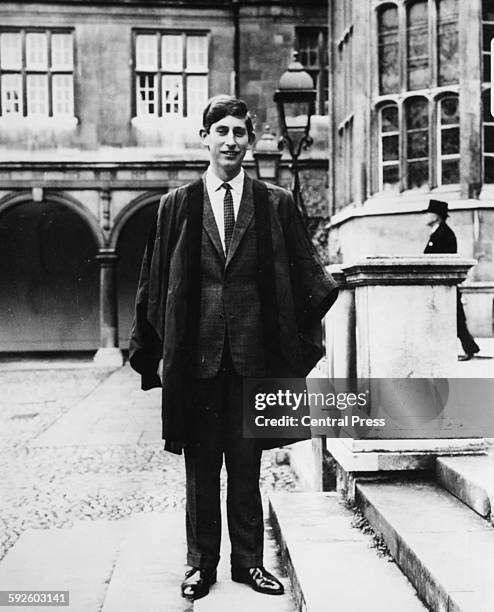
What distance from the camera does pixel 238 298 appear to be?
321 cm

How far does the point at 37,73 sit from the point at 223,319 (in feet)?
52.7

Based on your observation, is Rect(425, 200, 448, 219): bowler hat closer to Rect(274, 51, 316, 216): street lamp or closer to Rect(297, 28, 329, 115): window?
Rect(274, 51, 316, 216): street lamp

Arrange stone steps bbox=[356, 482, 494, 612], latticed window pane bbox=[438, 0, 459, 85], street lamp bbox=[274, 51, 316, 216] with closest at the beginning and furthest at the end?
stone steps bbox=[356, 482, 494, 612] < street lamp bbox=[274, 51, 316, 216] < latticed window pane bbox=[438, 0, 459, 85]

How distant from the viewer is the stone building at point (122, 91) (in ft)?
57.9

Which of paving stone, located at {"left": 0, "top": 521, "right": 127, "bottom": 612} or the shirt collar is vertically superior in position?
the shirt collar

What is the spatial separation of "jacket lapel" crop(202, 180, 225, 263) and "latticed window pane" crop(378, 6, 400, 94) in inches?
461

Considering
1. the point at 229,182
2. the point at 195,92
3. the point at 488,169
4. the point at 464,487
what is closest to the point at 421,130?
the point at 488,169

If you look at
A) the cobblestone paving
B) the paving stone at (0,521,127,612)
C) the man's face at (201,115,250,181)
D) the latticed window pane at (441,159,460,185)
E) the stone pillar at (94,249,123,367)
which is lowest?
the cobblestone paving

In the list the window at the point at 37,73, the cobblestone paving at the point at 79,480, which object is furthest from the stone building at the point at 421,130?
the cobblestone paving at the point at 79,480

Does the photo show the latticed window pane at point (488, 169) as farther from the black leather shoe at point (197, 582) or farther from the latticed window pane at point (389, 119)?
the black leather shoe at point (197, 582)

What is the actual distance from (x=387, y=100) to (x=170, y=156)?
5.22 metres

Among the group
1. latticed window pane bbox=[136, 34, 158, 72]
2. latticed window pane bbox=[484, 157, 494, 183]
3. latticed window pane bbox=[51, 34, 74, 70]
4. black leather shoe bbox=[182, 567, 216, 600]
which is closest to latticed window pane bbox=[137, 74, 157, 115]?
latticed window pane bbox=[136, 34, 158, 72]

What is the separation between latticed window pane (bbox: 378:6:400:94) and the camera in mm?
14273

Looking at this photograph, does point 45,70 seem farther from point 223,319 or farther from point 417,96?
point 223,319
